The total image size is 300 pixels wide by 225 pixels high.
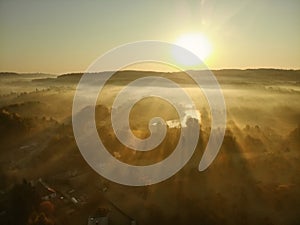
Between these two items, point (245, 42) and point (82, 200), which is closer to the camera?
point (82, 200)

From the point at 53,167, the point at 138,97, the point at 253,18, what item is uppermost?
the point at 253,18

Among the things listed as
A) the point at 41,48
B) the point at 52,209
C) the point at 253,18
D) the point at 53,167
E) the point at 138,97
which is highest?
the point at 253,18

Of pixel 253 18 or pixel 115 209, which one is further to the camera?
pixel 253 18

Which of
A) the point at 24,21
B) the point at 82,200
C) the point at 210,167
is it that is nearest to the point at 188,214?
the point at 210,167

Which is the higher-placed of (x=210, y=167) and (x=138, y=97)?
(x=138, y=97)

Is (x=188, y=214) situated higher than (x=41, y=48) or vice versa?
(x=41, y=48)

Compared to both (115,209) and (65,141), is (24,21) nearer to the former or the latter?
(65,141)

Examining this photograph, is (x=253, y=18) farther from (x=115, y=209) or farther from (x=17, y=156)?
(x=17, y=156)

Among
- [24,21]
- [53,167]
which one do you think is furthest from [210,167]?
[24,21]

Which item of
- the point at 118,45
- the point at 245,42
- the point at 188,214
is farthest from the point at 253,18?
the point at 188,214
